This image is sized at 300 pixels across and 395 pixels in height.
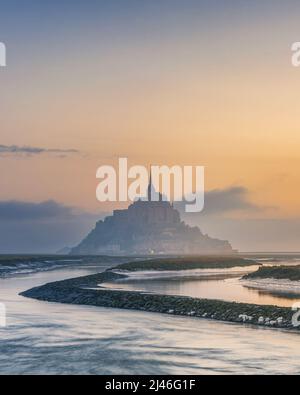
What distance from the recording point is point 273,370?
78.1 feet

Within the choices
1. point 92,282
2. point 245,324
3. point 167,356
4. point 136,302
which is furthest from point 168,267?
point 167,356

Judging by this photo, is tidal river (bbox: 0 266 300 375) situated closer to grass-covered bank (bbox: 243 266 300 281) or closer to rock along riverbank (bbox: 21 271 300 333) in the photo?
rock along riverbank (bbox: 21 271 300 333)

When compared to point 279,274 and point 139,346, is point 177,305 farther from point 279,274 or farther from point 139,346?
point 279,274

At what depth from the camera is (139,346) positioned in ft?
97.1

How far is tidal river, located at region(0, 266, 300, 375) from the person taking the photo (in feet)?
80.3

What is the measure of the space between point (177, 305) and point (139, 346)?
1471 centimetres

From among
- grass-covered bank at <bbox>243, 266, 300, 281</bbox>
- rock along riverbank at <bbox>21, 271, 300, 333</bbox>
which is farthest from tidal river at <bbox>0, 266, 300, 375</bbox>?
grass-covered bank at <bbox>243, 266, 300, 281</bbox>

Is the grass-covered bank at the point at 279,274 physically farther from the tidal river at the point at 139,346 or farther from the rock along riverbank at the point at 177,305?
the tidal river at the point at 139,346

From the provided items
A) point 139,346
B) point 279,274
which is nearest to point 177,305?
point 139,346

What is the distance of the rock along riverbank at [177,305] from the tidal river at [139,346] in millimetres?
1703

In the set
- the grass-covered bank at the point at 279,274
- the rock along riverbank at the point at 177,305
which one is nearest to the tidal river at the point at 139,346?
the rock along riverbank at the point at 177,305

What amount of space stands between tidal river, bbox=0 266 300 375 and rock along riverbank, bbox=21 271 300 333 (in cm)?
170
